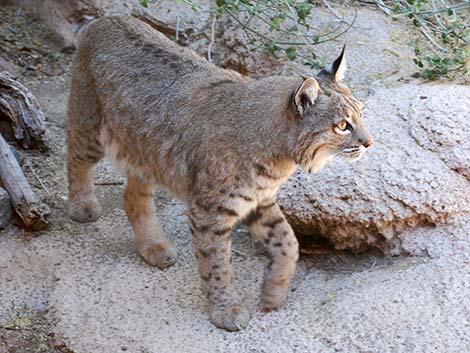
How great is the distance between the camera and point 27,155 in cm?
677

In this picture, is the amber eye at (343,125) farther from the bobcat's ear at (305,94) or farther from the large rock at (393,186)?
the large rock at (393,186)

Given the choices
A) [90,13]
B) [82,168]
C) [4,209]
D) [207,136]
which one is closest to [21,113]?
[82,168]

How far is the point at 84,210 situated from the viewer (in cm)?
618

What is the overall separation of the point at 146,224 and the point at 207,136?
114 cm

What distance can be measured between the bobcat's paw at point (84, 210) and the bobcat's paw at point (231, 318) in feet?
5.18

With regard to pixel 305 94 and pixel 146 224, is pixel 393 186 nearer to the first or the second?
pixel 305 94

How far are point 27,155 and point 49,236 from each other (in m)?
1.02

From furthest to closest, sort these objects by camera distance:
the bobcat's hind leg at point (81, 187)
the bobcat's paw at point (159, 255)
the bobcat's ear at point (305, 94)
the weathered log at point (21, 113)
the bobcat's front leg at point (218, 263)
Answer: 1. the weathered log at point (21, 113)
2. the bobcat's hind leg at point (81, 187)
3. the bobcat's paw at point (159, 255)
4. the bobcat's front leg at point (218, 263)
5. the bobcat's ear at point (305, 94)

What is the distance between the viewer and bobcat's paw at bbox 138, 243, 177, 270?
570 centimetres

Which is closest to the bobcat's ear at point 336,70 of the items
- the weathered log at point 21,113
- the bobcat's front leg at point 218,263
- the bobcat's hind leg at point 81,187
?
the bobcat's front leg at point 218,263

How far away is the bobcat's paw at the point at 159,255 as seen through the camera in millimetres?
5695

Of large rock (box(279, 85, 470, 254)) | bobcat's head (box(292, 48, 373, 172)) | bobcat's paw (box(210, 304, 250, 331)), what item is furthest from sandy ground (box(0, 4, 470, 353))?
bobcat's head (box(292, 48, 373, 172))

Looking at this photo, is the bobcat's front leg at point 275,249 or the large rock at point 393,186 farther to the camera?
the large rock at point 393,186

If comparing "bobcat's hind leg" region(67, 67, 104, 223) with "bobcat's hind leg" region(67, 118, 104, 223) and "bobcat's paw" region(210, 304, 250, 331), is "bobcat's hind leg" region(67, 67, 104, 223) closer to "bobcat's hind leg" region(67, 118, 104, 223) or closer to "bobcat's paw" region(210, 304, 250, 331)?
"bobcat's hind leg" region(67, 118, 104, 223)
